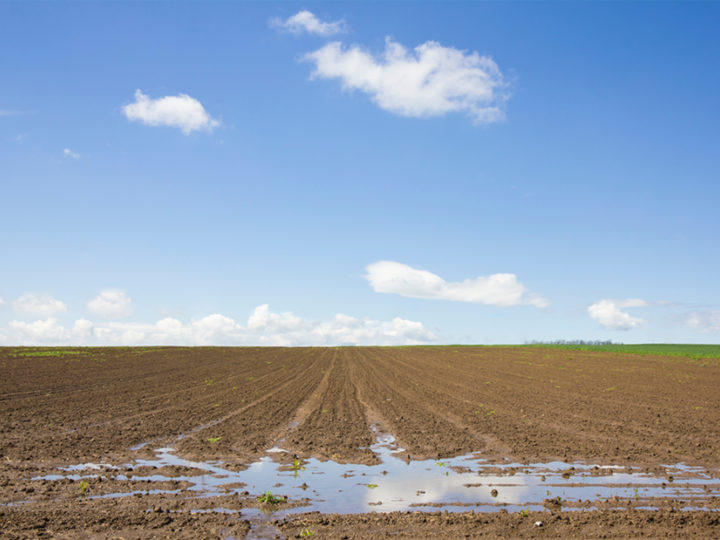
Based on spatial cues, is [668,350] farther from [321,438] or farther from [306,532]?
[306,532]

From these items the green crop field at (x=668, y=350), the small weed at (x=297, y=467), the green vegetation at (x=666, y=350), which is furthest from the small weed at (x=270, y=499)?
the green crop field at (x=668, y=350)

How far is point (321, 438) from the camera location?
12055mm

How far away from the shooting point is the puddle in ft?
24.7

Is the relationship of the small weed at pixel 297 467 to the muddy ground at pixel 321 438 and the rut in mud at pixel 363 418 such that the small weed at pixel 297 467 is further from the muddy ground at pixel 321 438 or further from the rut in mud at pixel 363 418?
the rut in mud at pixel 363 418

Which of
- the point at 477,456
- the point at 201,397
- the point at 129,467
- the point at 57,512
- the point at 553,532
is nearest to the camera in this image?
the point at 553,532

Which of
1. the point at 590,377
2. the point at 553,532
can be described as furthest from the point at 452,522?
the point at 590,377

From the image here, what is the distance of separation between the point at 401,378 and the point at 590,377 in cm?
1222

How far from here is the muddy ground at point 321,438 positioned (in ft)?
21.6

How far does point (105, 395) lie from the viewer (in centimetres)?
2067

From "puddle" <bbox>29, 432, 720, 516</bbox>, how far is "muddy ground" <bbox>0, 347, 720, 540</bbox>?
1.08 ft

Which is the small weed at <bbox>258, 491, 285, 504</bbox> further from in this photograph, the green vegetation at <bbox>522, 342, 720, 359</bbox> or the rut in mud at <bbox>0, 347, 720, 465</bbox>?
the green vegetation at <bbox>522, 342, 720, 359</bbox>

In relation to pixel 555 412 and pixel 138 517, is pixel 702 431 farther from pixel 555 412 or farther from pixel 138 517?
pixel 138 517

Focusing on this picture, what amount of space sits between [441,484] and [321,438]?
14.3 ft

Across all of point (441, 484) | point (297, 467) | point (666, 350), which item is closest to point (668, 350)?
point (666, 350)
